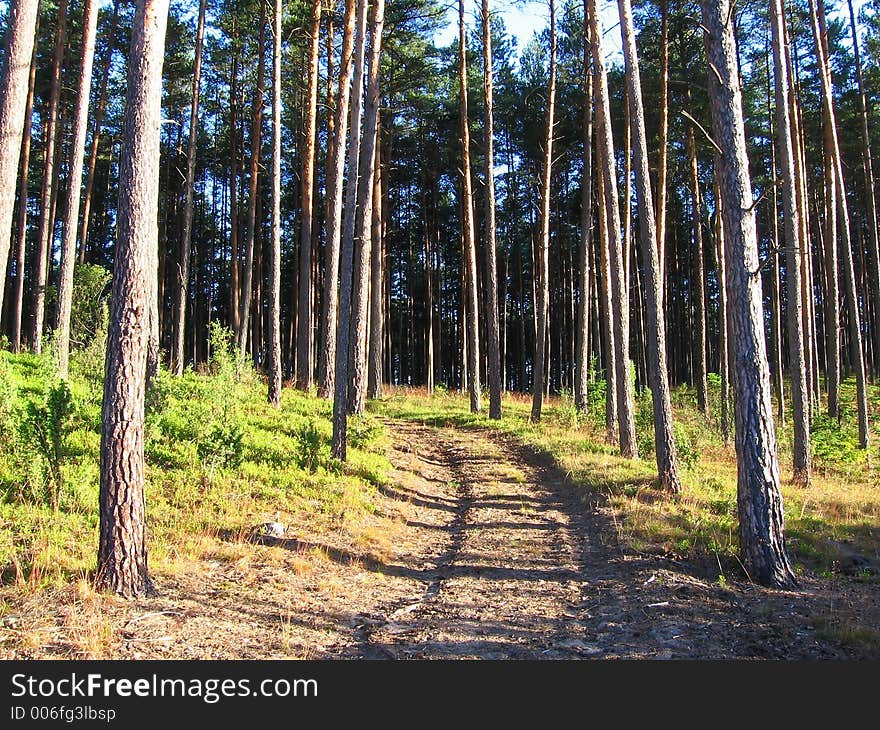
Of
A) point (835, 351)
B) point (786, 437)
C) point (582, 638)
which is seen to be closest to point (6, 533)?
point (582, 638)

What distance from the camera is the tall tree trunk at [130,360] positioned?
511 centimetres

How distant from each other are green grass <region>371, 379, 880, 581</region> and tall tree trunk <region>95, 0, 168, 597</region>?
17.8 ft

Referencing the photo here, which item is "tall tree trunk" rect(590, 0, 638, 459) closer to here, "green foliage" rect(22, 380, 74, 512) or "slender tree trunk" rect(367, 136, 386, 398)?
"slender tree trunk" rect(367, 136, 386, 398)

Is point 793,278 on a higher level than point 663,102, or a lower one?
lower

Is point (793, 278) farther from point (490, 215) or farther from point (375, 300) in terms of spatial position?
point (375, 300)

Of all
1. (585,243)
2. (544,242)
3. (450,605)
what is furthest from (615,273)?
(585,243)

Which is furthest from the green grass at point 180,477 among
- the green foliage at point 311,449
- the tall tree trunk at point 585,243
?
the tall tree trunk at point 585,243

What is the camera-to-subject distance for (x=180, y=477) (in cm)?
824

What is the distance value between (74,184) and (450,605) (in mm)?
13341

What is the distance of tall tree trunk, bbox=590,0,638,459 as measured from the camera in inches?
470

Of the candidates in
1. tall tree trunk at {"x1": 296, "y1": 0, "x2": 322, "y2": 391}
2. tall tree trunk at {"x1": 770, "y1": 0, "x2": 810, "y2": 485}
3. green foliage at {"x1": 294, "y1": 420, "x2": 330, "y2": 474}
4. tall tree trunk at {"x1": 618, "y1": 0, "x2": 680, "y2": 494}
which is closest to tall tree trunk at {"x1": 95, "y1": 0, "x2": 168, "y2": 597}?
green foliage at {"x1": 294, "y1": 420, "x2": 330, "y2": 474}

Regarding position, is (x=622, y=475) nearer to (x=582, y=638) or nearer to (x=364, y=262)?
(x=582, y=638)

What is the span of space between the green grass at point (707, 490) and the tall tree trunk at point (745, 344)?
53 cm

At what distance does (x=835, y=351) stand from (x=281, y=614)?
16.6 metres
